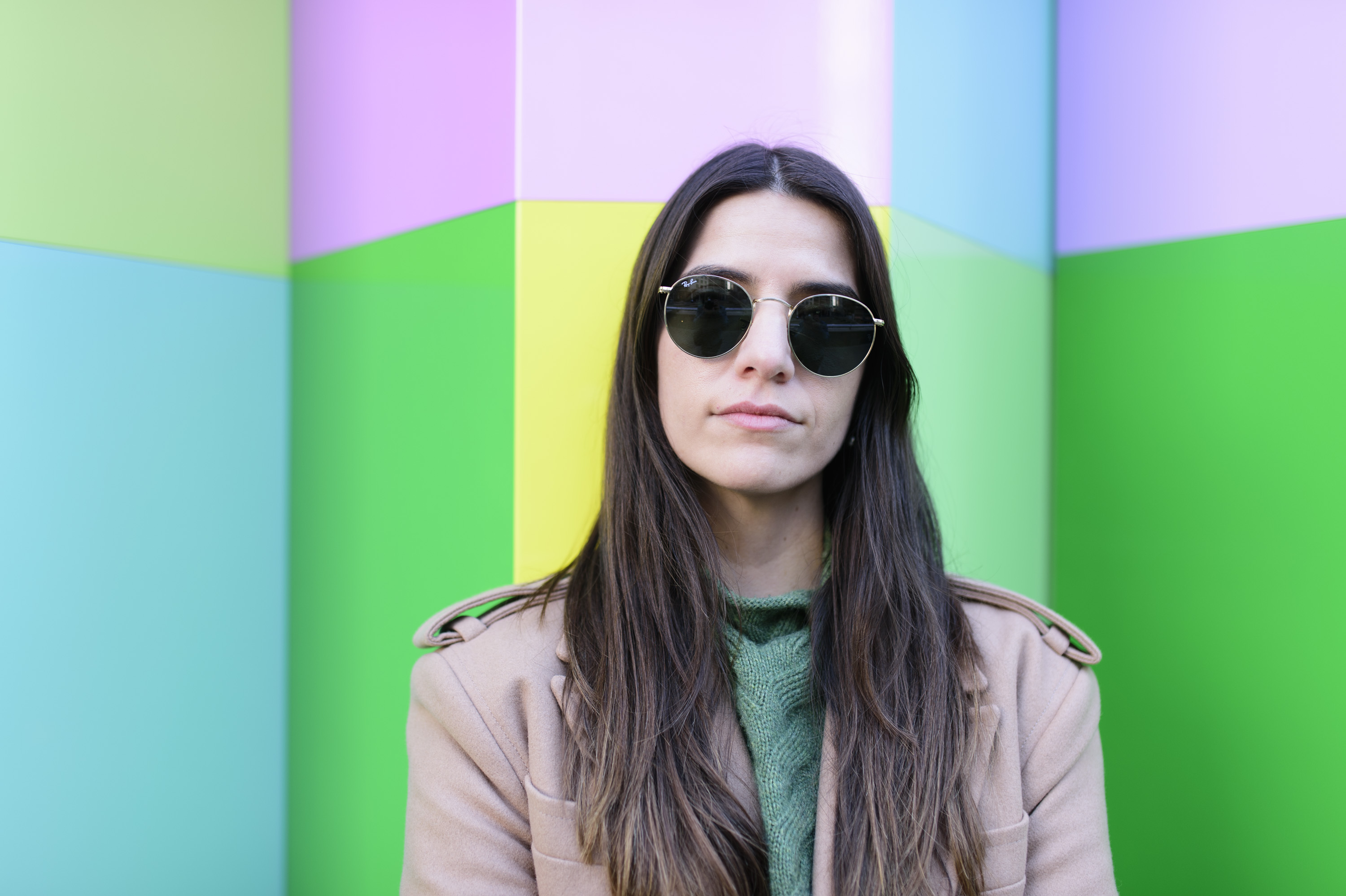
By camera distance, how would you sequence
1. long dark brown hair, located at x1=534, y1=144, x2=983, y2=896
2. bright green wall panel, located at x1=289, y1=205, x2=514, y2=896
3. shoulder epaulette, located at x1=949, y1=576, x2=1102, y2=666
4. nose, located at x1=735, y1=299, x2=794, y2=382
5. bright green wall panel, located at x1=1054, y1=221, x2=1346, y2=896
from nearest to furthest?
long dark brown hair, located at x1=534, y1=144, x2=983, y2=896 → nose, located at x1=735, y1=299, x2=794, y2=382 → shoulder epaulette, located at x1=949, y1=576, x2=1102, y2=666 → bright green wall panel, located at x1=1054, y1=221, x2=1346, y2=896 → bright green wall panel, located at x1=289, y1=205, x2=514, y2=896

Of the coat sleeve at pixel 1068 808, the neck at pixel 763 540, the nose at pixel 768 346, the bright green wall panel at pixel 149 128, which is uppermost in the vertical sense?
the bright green wall panel at pixel 149 128

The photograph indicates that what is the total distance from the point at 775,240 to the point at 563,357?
63 centimetres

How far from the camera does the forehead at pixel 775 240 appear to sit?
188 cm

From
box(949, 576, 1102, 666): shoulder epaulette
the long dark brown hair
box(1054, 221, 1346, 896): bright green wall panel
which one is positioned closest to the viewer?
the long dark brown hair

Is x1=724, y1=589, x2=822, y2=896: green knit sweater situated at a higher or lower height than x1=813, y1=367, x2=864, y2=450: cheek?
lower

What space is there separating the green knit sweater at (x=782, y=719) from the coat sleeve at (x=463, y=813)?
0.43 meters

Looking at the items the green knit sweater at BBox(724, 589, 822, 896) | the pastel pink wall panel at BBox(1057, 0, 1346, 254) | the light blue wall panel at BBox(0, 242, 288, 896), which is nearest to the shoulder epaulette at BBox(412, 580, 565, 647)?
the green knit sweater at BBox(724, 589, 822, 896)

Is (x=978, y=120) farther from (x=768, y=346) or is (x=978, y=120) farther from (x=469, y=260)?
(x=469, y=260)

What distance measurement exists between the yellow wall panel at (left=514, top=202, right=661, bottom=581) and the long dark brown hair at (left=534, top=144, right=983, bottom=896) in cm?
24

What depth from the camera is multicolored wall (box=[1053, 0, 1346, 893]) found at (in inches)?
86.0

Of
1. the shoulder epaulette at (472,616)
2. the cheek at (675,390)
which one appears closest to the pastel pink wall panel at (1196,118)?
the cheek at (675,390)

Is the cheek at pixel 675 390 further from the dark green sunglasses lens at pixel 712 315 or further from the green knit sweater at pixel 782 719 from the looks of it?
the green knit sweater at pixel 782 719

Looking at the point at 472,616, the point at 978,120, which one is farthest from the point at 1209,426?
the point at 472,616

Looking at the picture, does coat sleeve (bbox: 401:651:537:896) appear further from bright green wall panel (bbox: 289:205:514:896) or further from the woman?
bright green wall panel (bbox: 289:205:514:896)
